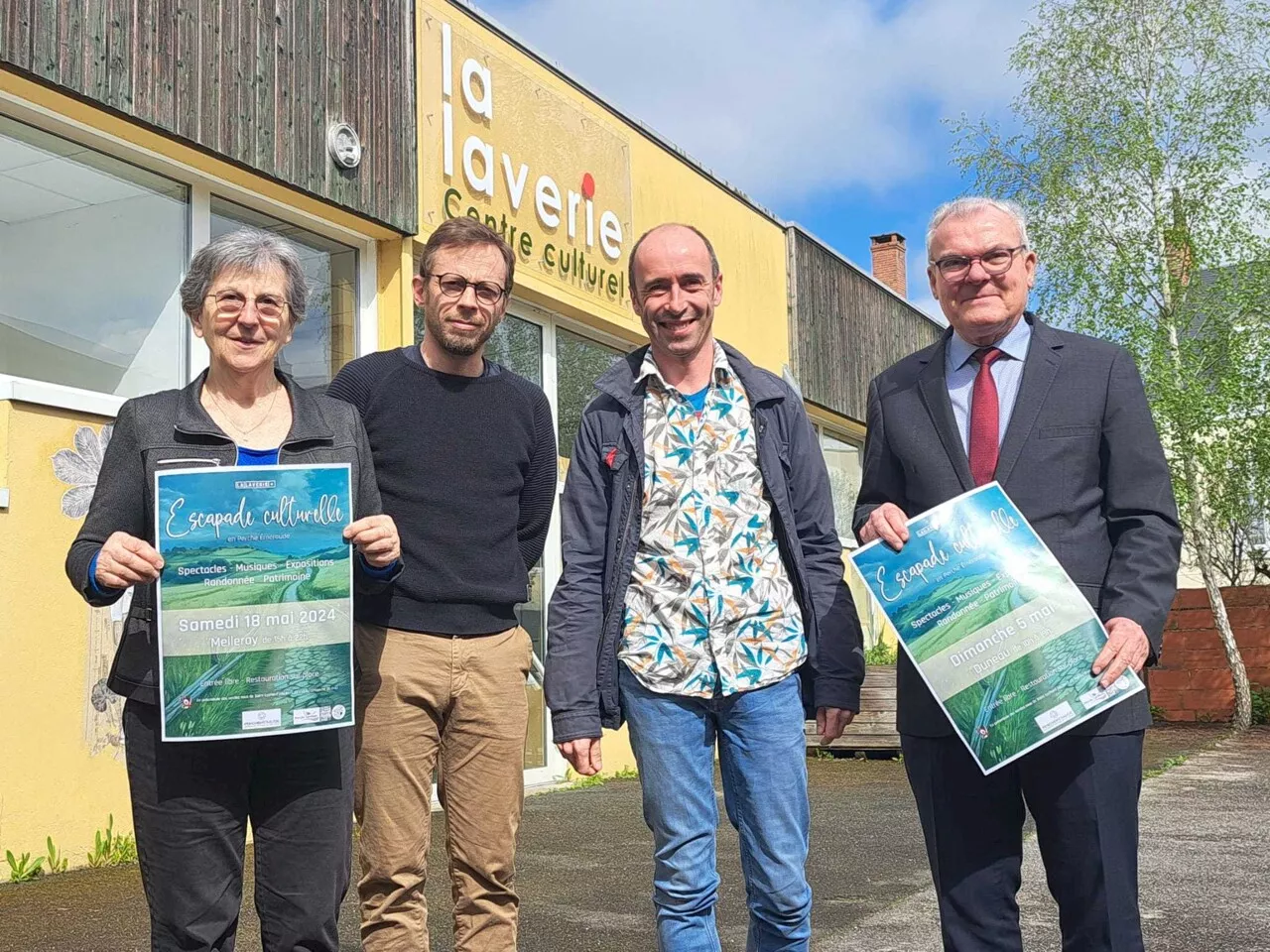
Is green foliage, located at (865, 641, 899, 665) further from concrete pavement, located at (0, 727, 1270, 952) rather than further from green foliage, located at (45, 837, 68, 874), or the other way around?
green foliage, located at (45, 837, 68, 874)

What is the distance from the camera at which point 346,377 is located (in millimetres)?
3326

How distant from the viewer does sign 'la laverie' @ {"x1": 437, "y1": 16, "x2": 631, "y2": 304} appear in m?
8.20

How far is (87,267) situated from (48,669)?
5.95 feet

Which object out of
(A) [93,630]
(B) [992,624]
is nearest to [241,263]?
(B) [992,624]

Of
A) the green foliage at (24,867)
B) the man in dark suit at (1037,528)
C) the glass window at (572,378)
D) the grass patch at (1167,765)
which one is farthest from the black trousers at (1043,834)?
the grass patch at (1167,765)

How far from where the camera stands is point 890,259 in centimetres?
1934

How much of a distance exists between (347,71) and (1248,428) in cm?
1191

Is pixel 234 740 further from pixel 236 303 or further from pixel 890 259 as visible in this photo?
pixel 890 259

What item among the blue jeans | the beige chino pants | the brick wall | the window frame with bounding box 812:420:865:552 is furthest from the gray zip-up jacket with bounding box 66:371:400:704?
the brick wall

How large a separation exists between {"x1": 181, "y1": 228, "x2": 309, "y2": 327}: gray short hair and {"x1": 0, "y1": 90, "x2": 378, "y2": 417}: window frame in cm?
239

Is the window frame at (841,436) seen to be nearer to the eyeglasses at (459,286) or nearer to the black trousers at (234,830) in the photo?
the eyeglasses at (459,286)

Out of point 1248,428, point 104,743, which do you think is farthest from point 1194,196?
point 104,743

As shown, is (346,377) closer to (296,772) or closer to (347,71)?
(296,772)

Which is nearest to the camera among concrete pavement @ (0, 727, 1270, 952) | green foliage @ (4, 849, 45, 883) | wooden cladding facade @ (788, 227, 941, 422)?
concrete pavement @ (0, 727, 1270, 952)
